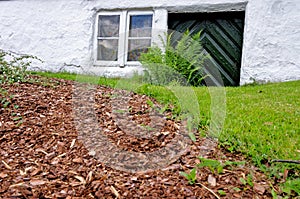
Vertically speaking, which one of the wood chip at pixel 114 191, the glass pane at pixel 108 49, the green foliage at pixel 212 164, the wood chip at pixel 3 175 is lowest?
the wood chip at pixel 114 191

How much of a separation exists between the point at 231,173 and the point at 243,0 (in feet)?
16.3

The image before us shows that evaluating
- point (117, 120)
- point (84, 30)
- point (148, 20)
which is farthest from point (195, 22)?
point (117, 120)

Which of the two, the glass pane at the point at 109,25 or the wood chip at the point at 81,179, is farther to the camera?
the glass pane at the point at 109,25

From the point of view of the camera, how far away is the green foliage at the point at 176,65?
5.43m

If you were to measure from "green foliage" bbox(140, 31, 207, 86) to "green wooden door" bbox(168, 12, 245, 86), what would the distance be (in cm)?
66

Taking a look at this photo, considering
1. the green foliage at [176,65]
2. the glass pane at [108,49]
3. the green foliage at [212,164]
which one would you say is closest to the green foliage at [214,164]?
the green foliage at [212,164]

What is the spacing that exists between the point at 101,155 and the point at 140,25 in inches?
199

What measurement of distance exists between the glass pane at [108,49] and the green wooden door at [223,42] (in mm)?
1947

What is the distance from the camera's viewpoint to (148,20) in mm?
6895

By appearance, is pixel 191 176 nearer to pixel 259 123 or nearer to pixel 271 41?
pixel 259 123

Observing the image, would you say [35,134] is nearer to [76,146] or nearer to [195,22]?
[76,146]

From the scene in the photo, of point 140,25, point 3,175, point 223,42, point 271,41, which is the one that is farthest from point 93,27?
point 3,175

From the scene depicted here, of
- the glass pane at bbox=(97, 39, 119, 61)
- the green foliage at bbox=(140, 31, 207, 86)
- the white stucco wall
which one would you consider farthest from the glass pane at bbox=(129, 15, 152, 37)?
the green foliage at bbox=(140, 31, 207, 86)

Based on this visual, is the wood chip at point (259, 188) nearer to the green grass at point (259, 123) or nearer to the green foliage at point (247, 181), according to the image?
the green foliage at point (247, 181)
